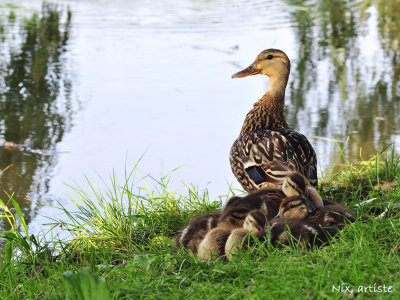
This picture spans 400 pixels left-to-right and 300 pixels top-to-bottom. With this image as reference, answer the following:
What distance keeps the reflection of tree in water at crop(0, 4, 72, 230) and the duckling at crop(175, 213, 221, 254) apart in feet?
5.17

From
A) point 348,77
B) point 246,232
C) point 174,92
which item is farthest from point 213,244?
point 348,77

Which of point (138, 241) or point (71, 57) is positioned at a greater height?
point (71, 57)

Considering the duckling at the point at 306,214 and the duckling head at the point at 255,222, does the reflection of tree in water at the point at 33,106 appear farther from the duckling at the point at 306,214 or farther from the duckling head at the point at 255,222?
the duckling at the point at 306,214

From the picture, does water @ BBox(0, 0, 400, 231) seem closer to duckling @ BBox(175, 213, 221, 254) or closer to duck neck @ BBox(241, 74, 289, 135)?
duck neck @ BBox(241, 74, 289, 135)

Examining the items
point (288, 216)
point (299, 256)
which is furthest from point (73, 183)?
point (299, 256)

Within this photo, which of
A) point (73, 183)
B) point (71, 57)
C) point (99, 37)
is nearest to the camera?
point (73, 183)

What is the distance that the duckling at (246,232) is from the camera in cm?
318

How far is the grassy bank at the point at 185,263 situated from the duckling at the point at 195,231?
0.23 ft

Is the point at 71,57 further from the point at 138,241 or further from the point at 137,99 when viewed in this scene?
the point at 138,241

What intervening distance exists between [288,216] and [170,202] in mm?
1024

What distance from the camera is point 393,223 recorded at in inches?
132

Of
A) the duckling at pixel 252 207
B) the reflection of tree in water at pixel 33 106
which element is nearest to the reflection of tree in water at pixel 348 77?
the duckling at pixel 252 207

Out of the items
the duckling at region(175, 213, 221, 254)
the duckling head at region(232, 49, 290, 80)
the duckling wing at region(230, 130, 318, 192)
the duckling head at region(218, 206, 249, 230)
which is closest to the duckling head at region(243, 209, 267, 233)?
the duckling head at region(218, 206, 249, 230)

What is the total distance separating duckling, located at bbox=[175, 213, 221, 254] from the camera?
3439 mm
